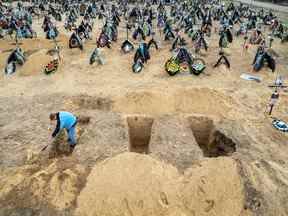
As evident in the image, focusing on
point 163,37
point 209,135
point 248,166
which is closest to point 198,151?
point 248,166

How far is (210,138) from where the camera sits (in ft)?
41.1

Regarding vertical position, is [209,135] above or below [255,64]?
below

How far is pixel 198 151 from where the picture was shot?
10.4 m

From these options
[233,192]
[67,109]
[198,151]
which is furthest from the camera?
[67,109]

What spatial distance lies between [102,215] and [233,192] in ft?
11.7

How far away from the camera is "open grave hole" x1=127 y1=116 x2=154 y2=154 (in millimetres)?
12734

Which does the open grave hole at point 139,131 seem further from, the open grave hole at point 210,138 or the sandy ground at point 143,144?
the open grave hole at point 210,138

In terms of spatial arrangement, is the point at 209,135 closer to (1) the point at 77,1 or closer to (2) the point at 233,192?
(2) the point at 233,192

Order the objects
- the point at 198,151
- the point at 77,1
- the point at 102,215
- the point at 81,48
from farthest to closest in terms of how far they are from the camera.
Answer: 1. the point at 77,1
2. the point at 81,48
3. the point at 198,151
4. the point at 102,215

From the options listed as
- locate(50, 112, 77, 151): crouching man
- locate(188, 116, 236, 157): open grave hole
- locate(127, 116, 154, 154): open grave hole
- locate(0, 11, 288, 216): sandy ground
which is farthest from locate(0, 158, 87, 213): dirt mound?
locate(188, 116, 236, 157): open grave hole

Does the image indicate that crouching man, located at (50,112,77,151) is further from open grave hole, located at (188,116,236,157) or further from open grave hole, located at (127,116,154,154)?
open grave hole, located at (188,116,236,157)

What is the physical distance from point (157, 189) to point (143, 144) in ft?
15.1

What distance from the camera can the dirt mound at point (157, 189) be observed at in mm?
7953

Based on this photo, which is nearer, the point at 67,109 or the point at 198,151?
the point at 198,151
